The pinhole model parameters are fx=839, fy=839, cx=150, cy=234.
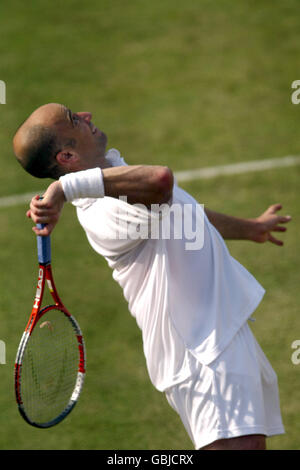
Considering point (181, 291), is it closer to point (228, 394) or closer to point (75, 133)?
point (228, 394)

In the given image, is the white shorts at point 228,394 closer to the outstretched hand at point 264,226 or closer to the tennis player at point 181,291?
the tennis player at point 181,291

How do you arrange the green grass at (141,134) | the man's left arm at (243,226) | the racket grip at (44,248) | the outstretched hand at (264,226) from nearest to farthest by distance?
1. the racket grip at (44,248)
2. the man's left arm at (243,226)
3. the outstretched hand at (264,226)
4. the green grass at (141,134)

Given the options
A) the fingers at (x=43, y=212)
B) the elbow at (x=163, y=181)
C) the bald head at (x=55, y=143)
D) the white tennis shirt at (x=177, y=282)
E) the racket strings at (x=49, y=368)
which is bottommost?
the racket strings at (x=49, y=368)

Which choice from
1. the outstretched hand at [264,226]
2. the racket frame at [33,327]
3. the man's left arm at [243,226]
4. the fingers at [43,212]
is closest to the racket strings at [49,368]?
the racket frame at [33,327]

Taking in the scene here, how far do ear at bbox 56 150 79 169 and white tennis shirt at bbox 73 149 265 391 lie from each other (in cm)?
24

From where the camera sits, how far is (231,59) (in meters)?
10.9

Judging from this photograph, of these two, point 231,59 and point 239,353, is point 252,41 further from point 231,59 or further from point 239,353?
point 239,353

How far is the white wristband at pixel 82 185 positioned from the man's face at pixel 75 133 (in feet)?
1.74

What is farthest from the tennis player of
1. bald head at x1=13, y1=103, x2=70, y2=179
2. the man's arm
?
the man's arm

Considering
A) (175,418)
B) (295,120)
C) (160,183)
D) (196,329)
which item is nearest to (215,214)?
(196,329)

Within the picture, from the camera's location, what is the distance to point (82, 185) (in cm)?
372

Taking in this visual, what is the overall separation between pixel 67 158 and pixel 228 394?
4.94 feet

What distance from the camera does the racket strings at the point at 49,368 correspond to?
15.8 ft

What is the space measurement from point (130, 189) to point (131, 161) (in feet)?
17.5
